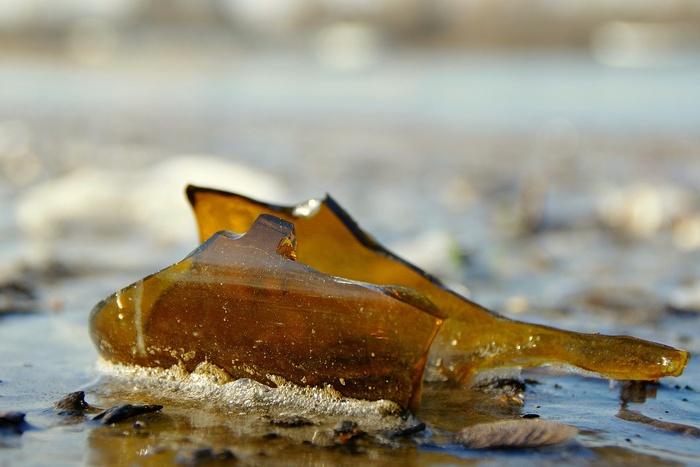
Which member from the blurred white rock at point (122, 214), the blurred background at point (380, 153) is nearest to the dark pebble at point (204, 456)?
the blurred background at point (380, 153)

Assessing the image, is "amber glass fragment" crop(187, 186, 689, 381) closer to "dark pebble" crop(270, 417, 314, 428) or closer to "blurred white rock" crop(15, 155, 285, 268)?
"dark pebble" crop(270, 417, 314, 428)

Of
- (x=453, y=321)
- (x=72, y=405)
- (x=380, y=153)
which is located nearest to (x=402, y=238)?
(x=453, y=321)

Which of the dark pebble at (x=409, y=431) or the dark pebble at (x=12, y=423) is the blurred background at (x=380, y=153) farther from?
the dark pebble at (x=12, y=423)

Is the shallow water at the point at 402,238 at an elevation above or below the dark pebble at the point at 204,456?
above

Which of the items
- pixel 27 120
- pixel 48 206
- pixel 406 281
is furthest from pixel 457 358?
pixel 27 120

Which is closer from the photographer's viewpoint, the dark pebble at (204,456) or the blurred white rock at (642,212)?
the dark pebble at (204,456)

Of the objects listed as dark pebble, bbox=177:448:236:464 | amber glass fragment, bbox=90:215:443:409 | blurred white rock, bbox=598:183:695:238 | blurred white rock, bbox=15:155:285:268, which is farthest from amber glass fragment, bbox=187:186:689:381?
blurred white rock, bbox=598:183:695:238

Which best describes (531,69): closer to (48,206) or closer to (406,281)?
(48,206)
